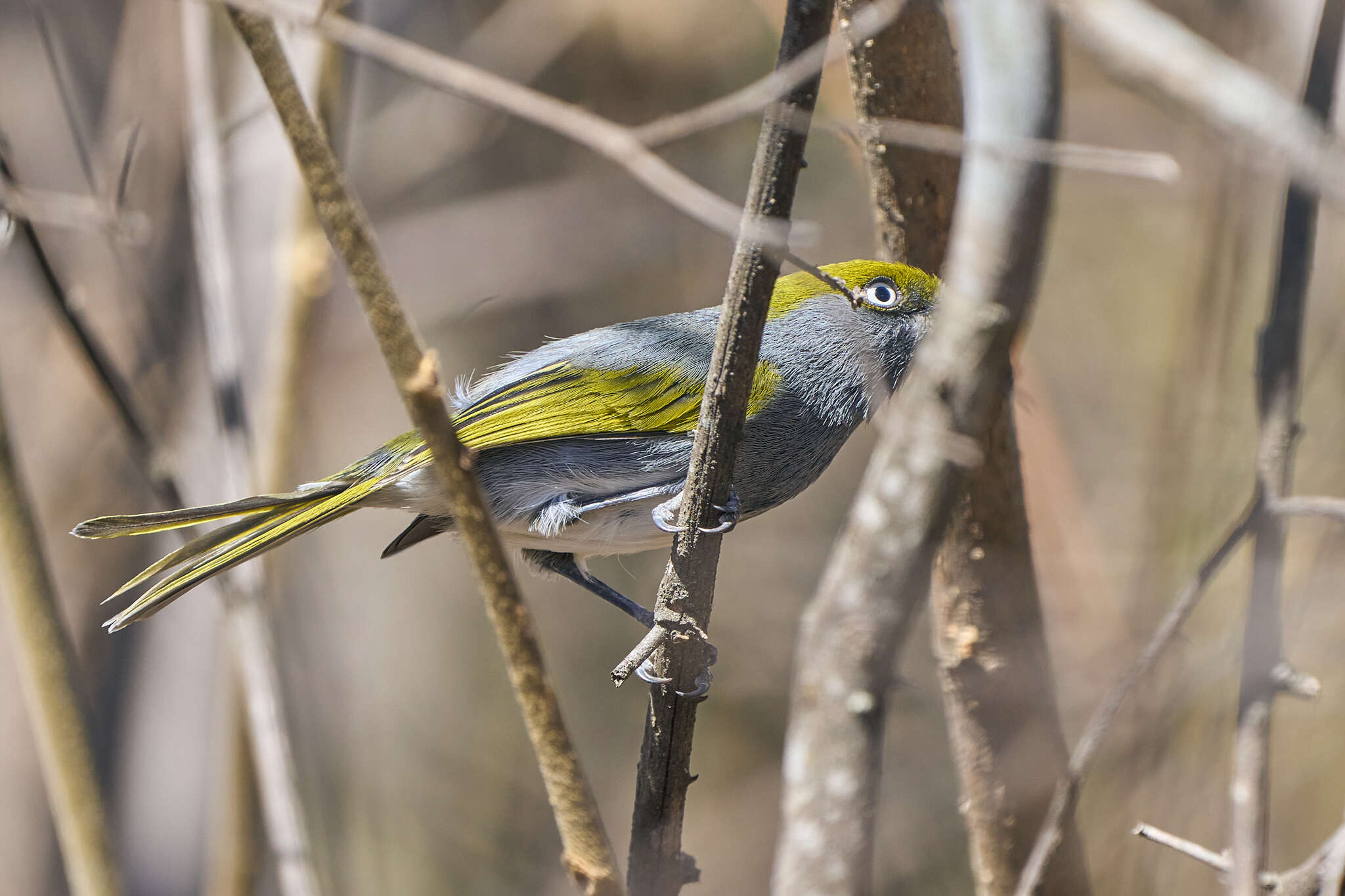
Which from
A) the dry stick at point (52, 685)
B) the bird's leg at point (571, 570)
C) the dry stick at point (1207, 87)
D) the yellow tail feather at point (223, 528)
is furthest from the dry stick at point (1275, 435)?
the dry stick at point (52, 685)

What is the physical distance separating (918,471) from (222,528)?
1.81m

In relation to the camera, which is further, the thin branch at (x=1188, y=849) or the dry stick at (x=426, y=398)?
the thin branch at (x=1188, y=849)

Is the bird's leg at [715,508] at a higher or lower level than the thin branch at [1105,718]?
higher

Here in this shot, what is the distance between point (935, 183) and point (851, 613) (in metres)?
1.81

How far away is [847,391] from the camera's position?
287cm

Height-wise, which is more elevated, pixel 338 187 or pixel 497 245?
pixel 497 245

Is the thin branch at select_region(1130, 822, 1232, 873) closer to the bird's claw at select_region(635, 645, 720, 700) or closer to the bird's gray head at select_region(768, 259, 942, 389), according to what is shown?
the bird's claw at select_region(635, 645, 720, 700)

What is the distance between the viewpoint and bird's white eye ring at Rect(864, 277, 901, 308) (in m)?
2.89

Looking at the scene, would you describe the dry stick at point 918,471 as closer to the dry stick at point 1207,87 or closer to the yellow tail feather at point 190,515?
the dry stick at point 1207,87

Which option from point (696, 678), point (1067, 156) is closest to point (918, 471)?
point (1067, 156)

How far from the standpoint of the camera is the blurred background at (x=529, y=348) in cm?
404

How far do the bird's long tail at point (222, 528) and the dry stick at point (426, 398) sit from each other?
0.99 m

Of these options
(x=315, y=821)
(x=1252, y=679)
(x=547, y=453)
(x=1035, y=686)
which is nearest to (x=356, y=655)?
(x=315, y=821)

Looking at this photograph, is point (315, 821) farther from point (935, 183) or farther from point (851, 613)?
point (851, 613)
